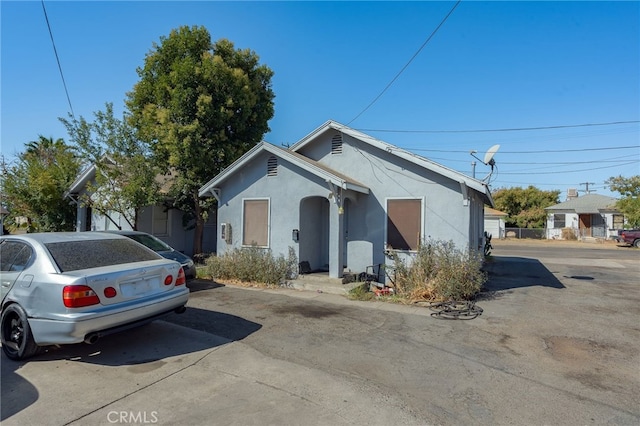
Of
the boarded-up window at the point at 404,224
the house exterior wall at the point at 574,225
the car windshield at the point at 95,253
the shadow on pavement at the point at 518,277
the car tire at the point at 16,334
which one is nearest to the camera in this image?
the car tire at the point at 16,334

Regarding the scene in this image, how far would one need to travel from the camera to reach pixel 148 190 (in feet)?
44.4

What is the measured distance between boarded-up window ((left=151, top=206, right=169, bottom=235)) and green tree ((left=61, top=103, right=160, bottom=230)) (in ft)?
7.53

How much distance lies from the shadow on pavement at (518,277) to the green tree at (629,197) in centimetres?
2186

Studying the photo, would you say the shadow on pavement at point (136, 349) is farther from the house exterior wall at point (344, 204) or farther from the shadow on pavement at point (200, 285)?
the house exterior wall at point (344, 204)

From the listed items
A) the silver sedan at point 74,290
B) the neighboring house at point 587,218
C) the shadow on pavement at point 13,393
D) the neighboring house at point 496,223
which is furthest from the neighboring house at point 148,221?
the neighboring house at point 587,218

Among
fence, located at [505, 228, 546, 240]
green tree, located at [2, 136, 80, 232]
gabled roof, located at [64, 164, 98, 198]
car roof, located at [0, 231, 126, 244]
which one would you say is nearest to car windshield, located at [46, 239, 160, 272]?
car roof, located at [0, 231, 126, 244]

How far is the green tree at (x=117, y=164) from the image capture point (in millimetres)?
A: 13391

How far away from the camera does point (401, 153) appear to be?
10.5m

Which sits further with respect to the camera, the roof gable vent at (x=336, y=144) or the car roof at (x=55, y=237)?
the roof gable vent at (x=336, y=144)

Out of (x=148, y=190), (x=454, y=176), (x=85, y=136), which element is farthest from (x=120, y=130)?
(x=454, y=176)

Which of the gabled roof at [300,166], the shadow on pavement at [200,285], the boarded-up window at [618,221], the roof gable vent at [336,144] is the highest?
the roof gable vent at [336,144]

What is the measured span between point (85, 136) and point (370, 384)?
13990mm

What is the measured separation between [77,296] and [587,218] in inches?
1792

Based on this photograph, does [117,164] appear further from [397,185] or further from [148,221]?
[397,185]
